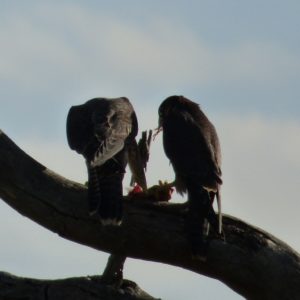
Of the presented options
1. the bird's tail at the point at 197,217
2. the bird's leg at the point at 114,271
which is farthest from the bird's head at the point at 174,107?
the bird's leg at the point at 114,271

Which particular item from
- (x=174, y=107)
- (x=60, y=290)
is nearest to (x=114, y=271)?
(x=60, y=290)

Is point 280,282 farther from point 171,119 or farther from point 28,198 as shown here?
point 171,119

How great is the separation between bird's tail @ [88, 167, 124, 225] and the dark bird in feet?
1.61

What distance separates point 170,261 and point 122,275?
30 cm

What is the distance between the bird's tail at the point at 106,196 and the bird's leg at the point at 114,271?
0.95ft

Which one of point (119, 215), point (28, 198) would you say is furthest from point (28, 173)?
point (119, 215)

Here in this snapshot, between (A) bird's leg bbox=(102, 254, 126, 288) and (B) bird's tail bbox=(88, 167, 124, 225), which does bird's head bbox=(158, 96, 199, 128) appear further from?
(A) bird's leg bbox=(102, 254, 126, 288)

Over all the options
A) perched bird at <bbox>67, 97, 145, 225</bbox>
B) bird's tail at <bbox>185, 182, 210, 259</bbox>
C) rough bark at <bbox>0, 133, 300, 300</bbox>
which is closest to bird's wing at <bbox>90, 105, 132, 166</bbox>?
perched bird at <bbox>67, 97, 145, 225</bbox>

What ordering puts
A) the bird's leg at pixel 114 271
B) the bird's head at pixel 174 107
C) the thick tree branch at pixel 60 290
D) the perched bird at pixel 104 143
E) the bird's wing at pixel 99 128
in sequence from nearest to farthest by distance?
the thick tree branch at pixel 60 290, the bird's leg at pixel 114 271, the perched bird at pixel 104 143, the bird's wing at pixel 99 128, the bird's head at pixel 174 107

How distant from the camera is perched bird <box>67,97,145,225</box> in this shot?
219 inches

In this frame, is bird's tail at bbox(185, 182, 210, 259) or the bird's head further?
the bird's head

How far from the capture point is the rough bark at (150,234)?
5289 millimetres

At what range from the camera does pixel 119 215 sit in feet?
17.9

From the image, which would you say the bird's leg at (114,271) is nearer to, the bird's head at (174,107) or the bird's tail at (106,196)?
the bird's tail at (106,196)
